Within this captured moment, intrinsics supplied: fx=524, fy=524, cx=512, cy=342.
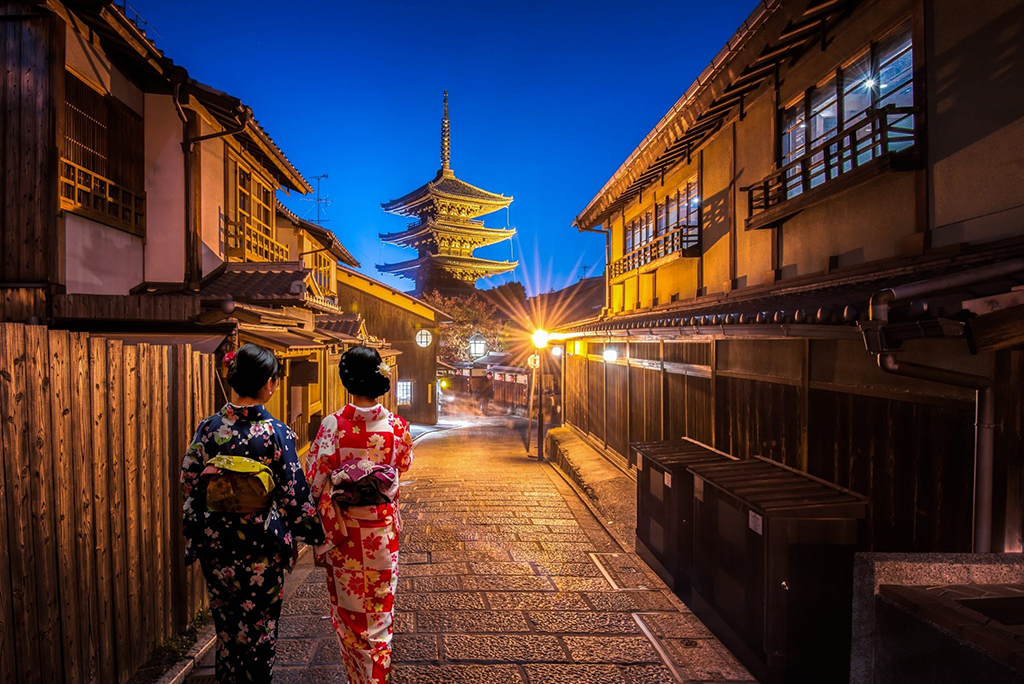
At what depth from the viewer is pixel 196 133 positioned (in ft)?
31.7

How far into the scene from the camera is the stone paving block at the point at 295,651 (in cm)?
418

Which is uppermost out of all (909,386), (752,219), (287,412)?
(752,219)

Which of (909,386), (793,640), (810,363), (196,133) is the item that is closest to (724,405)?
(810,363)

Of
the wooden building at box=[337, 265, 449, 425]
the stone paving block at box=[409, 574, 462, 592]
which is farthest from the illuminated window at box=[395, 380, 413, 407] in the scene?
the stone paving block at box=[409, 574, 462, 592]

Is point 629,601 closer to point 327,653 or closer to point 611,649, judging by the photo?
point 611,649

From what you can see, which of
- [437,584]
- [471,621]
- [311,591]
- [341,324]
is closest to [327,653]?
[471,621]

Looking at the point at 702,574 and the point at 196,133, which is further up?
the point at 196,133

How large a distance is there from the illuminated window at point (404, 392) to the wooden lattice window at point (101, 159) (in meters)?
18.7

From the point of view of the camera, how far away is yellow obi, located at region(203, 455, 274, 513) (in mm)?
3072

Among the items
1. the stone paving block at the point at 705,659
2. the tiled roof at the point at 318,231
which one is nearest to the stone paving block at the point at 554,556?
the stone paving block at the point at 705,659

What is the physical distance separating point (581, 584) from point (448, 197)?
4054cm

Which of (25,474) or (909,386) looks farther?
(909,386)

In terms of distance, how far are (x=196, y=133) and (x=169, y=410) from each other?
24.3 feet

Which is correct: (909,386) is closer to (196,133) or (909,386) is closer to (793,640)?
(793,640)
